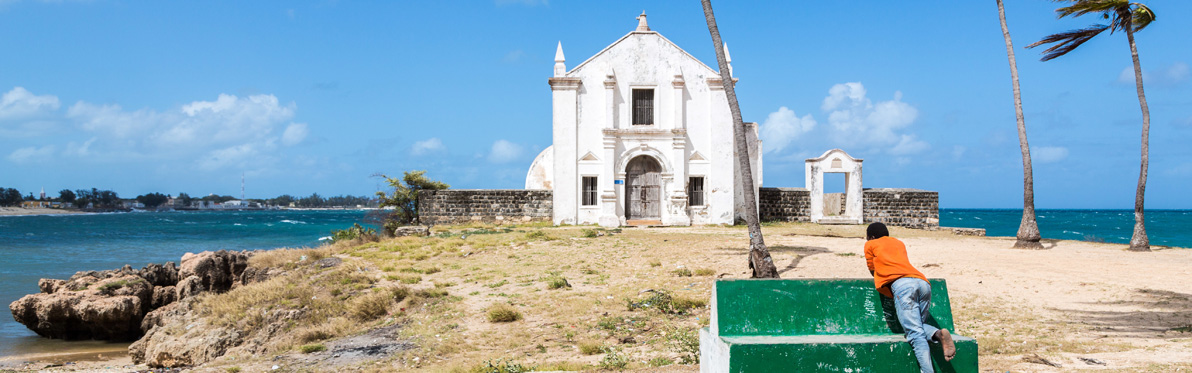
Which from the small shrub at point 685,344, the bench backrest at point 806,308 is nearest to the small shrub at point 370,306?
the small shrub at point 685,344

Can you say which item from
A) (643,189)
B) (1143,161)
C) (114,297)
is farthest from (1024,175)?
(114,297)

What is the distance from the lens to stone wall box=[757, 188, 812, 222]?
2748cm

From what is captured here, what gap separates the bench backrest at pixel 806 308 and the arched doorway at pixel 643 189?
1949cm

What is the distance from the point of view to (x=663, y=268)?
13797 millimetres

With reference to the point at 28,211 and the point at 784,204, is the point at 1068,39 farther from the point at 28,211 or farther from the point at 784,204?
the point at 28,211

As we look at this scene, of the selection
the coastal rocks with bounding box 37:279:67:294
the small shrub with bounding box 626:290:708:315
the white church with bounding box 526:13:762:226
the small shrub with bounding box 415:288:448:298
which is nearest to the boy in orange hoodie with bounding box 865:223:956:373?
the small shrub with bounding box 626:290:708:315

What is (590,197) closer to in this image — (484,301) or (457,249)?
(457,249)

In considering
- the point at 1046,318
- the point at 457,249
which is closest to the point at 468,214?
the point at 457,249

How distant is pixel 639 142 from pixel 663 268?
37.6 feet

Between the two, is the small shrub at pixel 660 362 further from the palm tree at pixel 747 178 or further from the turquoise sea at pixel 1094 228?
the turquoise sea at pixel 1094 228

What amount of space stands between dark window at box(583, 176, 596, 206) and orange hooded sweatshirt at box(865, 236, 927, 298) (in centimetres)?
1942

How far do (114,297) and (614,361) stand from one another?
13123 millimetres

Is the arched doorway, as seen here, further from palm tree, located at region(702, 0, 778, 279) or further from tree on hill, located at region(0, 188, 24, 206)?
tree on hill, located at region(0, 188, 24, 206)

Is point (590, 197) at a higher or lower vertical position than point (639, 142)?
lower
